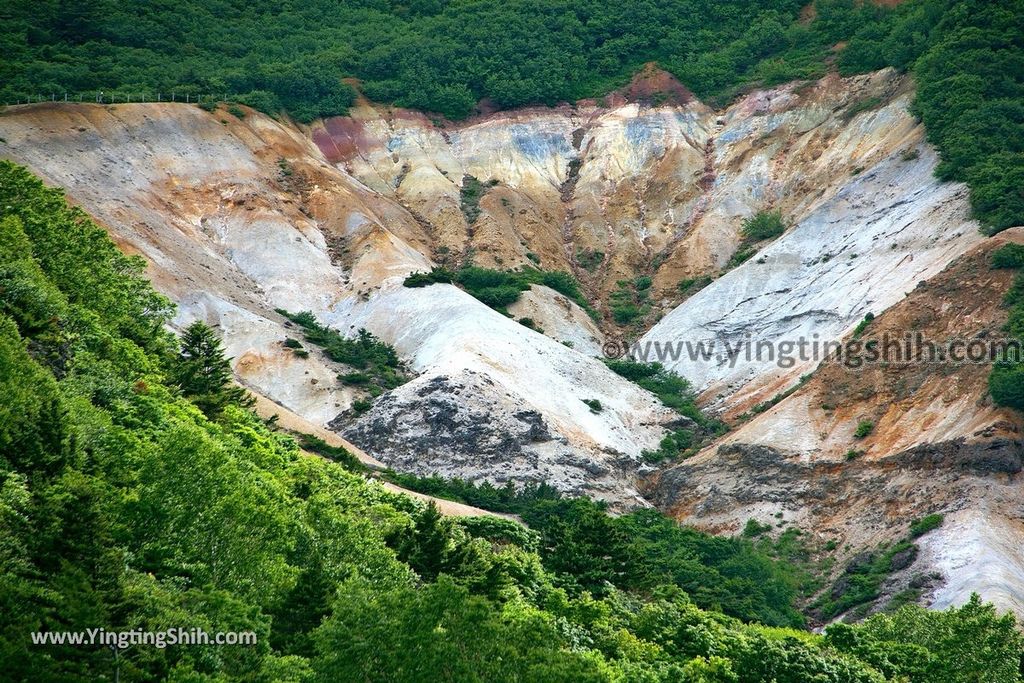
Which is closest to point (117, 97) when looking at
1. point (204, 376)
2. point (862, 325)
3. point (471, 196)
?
point (471, 196)

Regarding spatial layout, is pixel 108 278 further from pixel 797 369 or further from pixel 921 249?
pixel 921 249

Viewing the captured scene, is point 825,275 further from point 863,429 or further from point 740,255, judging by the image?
point 863,429

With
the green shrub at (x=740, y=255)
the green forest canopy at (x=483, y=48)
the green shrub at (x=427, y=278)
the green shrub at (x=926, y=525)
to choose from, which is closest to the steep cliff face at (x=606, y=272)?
the green shrub at (x=740, y=255)

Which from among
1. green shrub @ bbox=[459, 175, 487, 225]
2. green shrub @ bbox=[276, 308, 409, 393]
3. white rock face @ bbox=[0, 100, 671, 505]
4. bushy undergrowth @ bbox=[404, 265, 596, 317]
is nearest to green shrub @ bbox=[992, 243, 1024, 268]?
white rock face @ bbox=[0, 100, 671, 505]

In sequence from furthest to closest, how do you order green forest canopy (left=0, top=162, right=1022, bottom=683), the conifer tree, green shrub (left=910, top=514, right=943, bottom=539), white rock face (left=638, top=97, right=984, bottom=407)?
white rock face (left=638, top=97, right=984, bottom=407) → green shrub (left=910, top=514, right=943, bottom=539) → the conifer tree → green forest canopy (left=0, top=162, right=1022, bottom=683)

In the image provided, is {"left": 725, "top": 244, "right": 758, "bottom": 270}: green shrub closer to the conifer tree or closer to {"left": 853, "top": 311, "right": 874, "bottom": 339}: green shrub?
{"left": 853, "top": 311, "right": 874, "bottom": 339}: green shrub

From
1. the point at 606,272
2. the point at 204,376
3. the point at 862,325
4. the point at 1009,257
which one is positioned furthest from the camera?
the point at 606,272
